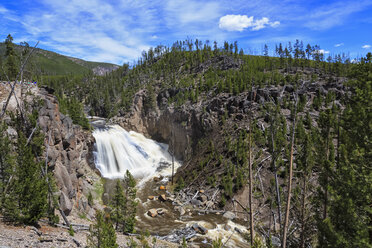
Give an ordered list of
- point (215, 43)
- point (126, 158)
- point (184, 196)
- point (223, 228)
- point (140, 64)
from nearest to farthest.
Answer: point (223, 228)
point (184, 196)
point (126, 158)
point (215, 43)
point (140, 64)

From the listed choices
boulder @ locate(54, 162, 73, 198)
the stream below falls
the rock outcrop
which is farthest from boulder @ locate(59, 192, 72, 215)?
the stream below falls

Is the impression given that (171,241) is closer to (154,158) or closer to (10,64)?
(154,158)

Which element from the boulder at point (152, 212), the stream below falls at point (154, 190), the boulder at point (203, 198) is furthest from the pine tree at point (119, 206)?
A: the boulder at point (203, 198)

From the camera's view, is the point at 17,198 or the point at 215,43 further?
the point at 215,43

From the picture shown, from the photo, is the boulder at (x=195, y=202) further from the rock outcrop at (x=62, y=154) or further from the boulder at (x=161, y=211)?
the rock outcrop at (x=62, y=154)

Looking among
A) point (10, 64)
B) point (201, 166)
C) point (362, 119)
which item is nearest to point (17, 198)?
point (362, 119)

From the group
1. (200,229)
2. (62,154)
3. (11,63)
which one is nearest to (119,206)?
(200,229)

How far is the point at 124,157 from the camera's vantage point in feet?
155

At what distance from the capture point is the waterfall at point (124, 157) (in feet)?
145

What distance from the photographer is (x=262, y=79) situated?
56594mm

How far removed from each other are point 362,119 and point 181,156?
44677 millimetres

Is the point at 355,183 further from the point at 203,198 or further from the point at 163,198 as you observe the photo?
the point at 163,198

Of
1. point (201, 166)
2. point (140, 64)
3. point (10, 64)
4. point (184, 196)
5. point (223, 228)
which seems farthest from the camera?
point (140, 64)

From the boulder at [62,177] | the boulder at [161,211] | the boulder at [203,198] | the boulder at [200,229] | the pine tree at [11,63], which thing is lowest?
the boulder at [161,211]
